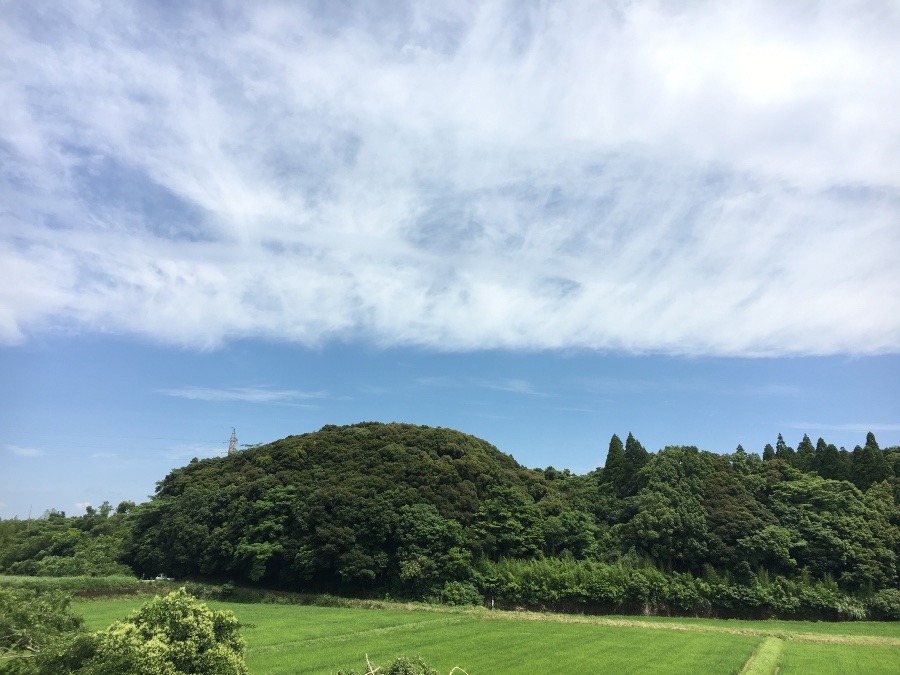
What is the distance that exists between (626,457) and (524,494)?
400 inches

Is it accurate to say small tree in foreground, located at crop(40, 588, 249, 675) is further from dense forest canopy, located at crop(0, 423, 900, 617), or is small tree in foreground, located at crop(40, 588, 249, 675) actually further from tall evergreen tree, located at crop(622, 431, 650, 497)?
tall evergreen tree, located at crop(622, 431, 650, 497)

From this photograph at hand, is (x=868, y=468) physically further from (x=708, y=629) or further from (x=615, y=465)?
Answer: (x=708, y=629)

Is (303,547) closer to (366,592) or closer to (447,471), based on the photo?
Result: (366,592)

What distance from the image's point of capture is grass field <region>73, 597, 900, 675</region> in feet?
62.3

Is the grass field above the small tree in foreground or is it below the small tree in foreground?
below

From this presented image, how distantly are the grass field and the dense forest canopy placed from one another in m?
2.66

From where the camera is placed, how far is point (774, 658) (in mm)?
20344

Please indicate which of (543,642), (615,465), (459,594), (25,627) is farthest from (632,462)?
(25,627)

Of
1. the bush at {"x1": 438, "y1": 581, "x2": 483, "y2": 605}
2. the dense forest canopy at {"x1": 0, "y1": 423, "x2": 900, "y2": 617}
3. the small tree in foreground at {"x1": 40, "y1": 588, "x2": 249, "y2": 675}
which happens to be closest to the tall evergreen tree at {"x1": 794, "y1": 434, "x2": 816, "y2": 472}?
the dense forest canopy at {"x1": 0, "y1": 423, "x2": 900, "y2": 617}

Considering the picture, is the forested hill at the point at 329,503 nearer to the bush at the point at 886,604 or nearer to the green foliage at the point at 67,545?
the green foliage at the point at 67,545

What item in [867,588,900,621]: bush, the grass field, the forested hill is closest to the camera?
the grass field

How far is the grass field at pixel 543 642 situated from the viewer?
1898cm

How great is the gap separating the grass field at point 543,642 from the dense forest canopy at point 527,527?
2.66 meters

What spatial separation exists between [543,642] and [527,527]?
16046mm
